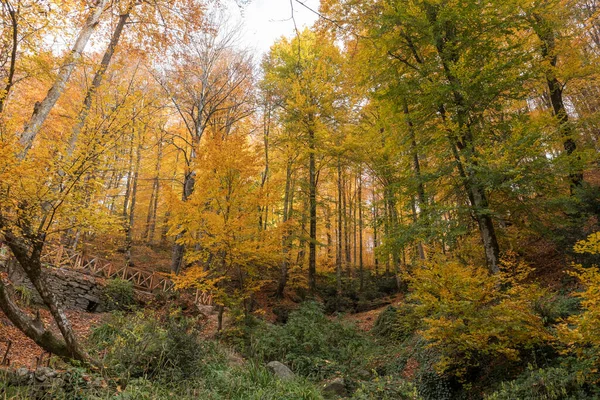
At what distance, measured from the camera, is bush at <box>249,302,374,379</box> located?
678cm

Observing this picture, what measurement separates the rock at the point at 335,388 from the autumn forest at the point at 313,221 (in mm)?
89

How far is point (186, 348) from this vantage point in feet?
18.4

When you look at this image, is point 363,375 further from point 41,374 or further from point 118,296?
point 118,296

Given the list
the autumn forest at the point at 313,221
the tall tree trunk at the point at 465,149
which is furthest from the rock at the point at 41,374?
the tall tree trunk at the point at 465,149

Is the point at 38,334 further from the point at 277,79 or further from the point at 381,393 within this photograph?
the point at 277,79

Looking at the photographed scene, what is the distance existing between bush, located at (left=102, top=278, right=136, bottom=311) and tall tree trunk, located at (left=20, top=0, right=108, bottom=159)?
18.1 ft

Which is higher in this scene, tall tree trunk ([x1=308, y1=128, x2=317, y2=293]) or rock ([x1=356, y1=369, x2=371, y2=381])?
tall tree trunk ([x1=308, y1=128, x2=317, y2=293])

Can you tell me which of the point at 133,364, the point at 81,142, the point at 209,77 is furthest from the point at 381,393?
the point at 209,77

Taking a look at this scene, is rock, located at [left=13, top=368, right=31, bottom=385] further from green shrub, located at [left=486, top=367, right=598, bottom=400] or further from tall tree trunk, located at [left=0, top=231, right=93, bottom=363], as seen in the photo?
green shrub, located at [left=486, top=367, right=598, bottom=400]

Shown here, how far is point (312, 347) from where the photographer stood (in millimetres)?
7496

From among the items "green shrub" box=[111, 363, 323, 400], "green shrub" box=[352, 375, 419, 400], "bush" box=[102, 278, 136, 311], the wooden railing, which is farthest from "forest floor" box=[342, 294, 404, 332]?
"bush" box=[102, 278, 136, 311]

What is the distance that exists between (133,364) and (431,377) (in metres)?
5.25

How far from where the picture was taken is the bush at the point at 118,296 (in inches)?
383

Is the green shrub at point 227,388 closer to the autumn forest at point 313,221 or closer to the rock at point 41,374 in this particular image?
the autumn forest at point 313,221
